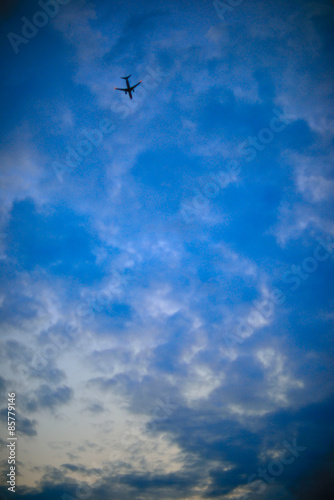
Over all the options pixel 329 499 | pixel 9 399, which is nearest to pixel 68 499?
pixel 9 399

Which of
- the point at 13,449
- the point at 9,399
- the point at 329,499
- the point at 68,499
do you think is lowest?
the point at 329,499

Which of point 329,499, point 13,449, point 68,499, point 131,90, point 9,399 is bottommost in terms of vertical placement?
point 329,499

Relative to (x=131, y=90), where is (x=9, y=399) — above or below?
below

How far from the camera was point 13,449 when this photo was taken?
42.4m

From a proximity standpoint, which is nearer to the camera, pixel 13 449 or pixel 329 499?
pixel 13 449

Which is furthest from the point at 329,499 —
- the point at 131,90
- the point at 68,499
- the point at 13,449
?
the point at 131,90

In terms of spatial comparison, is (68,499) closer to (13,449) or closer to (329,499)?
(13,449)

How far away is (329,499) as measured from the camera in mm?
133000

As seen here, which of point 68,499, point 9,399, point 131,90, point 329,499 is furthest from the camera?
point 329,499

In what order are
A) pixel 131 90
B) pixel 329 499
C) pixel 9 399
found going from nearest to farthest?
pixel 9 399
pixel 131 90
pixel 329 499

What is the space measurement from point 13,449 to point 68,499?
250ft

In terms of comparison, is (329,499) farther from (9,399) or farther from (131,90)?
(131,90)

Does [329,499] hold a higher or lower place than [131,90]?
lower

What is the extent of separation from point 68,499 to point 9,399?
85.6m
